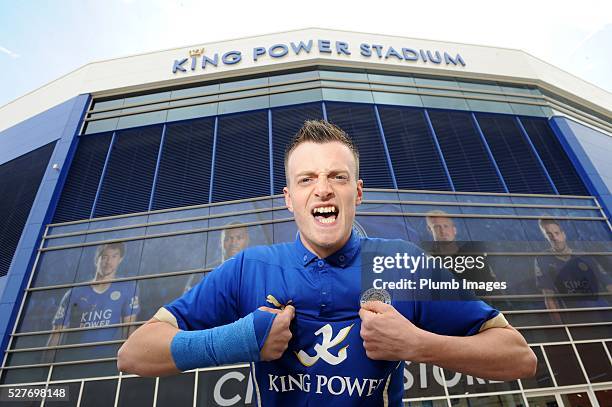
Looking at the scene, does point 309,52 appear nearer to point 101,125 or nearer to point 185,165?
point 185,165

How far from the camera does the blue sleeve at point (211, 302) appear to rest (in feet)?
6.31

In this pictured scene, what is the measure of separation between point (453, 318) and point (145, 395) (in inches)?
395

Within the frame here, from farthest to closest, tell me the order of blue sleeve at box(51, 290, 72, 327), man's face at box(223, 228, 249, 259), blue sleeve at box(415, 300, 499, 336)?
1. man's face at box(223, 228, 249, 259)
2. blue sleeve at box(51, 290, 72, 327)
3. blue sleeve at box(415, 300, 499, 336)

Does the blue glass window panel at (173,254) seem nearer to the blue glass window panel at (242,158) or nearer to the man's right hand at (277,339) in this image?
the blue glass window panel at (242,158)

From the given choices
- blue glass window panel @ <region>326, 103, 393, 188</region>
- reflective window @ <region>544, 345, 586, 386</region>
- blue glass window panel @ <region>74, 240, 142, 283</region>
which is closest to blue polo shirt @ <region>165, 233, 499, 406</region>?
blue glass window panel @ <region>326, 103, 393, 188</region>

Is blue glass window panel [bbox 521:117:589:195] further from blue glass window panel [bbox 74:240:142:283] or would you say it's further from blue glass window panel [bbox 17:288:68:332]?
blue glass window panel [bbox 17:288:68:332]

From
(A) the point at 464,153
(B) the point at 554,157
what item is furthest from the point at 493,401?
(B) the point at 554,157

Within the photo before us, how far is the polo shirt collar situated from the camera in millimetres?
2072

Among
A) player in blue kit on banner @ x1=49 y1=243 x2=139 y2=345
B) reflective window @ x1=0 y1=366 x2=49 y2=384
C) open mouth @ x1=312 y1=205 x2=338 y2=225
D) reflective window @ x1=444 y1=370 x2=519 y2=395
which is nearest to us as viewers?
open mouth @ x1=312 y1=205 x2=338 y2=225

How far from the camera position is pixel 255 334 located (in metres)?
1.61

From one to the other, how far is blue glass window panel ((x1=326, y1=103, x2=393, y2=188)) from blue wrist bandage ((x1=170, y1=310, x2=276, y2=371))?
10.9 metres

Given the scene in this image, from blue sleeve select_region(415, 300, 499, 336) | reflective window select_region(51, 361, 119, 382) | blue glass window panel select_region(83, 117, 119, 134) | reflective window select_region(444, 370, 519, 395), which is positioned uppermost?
blue glass window panel select_region(83, 117, 119, 134)

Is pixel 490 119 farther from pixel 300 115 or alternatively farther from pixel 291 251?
pixel 291 251

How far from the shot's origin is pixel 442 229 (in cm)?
1172
